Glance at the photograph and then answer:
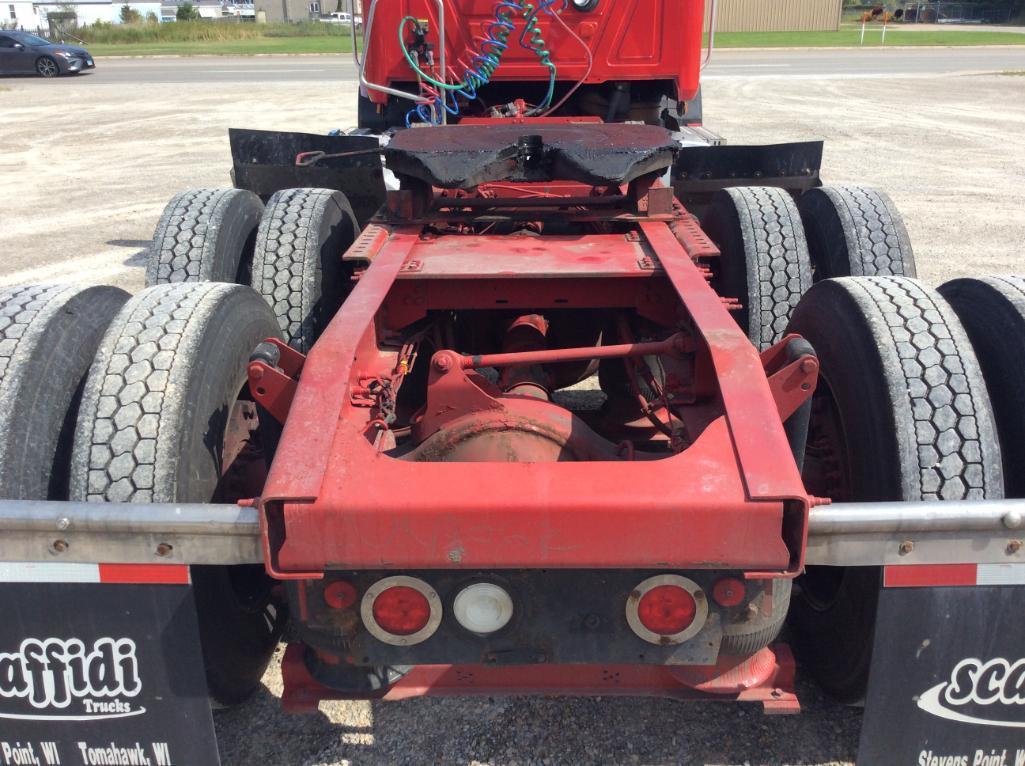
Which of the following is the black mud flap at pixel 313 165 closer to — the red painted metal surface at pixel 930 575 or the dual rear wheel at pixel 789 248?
the dual rear wheel at pixel 789 248

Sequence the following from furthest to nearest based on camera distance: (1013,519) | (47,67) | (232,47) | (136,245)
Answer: (232,47) < (47,67) < (136,245) < (1013,519)

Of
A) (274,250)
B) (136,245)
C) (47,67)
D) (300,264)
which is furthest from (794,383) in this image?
(47,67)

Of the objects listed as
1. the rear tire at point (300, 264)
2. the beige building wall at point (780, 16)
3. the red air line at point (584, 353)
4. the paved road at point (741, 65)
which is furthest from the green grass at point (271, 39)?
the red air line at point (584, 353)

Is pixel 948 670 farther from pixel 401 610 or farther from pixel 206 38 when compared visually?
pixel 206 38

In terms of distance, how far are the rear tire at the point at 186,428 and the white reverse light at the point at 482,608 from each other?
0.69 m

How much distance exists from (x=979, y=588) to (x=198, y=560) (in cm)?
163

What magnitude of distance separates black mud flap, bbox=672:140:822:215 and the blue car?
2435 centimetres

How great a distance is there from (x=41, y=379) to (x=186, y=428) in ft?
1.49

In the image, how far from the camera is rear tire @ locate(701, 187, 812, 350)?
3445 millimetres

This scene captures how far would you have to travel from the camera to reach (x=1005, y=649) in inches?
71.7

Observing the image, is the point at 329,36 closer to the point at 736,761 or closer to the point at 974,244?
the point at 974,244

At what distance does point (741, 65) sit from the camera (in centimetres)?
2467

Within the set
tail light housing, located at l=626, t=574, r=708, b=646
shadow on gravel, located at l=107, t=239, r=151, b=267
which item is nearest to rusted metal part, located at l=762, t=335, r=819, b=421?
tail light housing, located at l=626, t=574, r=708, b=646

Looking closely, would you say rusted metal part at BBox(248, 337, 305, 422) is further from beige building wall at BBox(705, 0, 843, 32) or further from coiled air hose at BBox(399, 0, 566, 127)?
beige building wall at BBox(705, 0, 843, 32)
